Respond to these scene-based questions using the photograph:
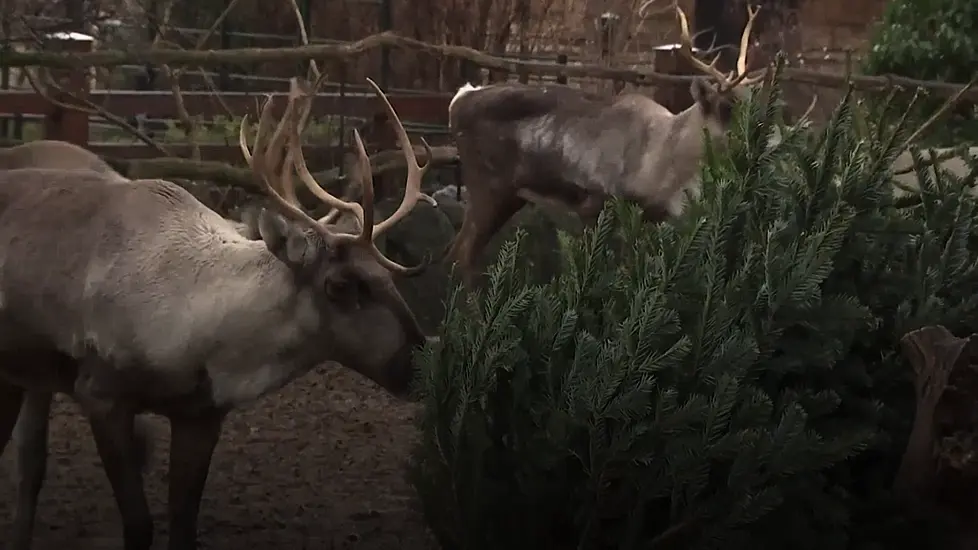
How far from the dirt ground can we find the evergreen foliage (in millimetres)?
550

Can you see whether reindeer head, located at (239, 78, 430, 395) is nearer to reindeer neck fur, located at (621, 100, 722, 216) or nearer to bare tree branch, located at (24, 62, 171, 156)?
bare tree branch, located at (24, 62, 171, 156)

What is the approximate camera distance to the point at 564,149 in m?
7.07

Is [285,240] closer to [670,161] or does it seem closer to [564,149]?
[670,161]

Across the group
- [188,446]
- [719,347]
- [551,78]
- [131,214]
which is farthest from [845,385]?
[551,78]

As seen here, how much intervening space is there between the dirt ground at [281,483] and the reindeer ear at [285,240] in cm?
76

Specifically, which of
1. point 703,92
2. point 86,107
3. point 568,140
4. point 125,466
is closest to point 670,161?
point 703,92

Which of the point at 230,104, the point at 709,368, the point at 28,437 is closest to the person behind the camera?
the point at 709,368

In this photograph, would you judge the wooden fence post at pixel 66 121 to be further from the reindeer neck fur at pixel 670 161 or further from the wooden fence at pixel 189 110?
the reindeer neck fur at pixel 670 161

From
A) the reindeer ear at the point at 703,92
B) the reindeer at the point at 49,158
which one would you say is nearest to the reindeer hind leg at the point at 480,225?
the reindeer ear at the point at 703,92

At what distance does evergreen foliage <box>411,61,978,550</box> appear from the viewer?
8.92 ft

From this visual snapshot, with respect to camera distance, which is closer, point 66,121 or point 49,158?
point 49,158

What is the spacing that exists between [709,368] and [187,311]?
5.17 feet

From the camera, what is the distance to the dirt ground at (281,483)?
14.3 ft

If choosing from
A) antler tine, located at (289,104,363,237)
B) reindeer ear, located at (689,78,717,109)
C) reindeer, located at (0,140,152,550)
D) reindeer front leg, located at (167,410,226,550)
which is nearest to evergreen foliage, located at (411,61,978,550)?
antler tine, located at (289,104,363,237)
